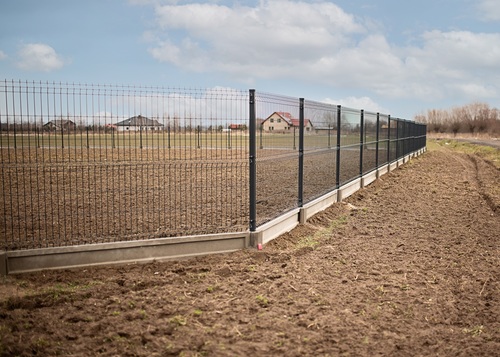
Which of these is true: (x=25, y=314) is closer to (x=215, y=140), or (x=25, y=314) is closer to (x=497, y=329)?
(x=215, y=140)

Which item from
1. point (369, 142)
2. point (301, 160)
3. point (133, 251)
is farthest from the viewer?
point (369, 142)

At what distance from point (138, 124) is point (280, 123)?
104 inches

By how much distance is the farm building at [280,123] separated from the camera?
838 cm

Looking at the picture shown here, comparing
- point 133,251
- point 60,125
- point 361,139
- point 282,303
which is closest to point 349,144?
point 361,139

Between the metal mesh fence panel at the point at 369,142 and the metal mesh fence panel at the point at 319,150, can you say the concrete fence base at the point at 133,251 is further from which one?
the metal mesh fence panel at the point at 369,142

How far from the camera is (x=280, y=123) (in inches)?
355

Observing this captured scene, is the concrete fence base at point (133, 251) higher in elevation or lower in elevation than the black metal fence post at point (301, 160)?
lower

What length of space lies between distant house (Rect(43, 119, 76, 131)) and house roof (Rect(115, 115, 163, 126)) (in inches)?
27.9

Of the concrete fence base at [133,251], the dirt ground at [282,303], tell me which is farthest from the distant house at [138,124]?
the dirt ground at [282,303]

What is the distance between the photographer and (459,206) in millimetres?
12508

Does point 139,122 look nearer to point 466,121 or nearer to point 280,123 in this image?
point 280,123

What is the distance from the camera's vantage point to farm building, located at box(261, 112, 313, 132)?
27.5ft

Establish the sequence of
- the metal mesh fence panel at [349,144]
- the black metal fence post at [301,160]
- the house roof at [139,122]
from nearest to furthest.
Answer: the house roof at [139,122] < the black metal fence post at [301,160] < the metal mesh fence panel at [349,144]

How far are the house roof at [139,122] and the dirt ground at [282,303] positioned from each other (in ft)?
7.78
